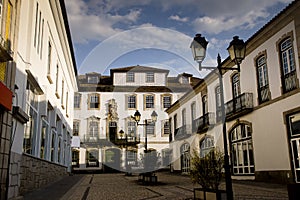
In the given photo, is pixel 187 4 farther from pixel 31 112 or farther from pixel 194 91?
pixel 194 91

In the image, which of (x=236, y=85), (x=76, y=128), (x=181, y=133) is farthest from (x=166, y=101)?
(x=236, y=85)

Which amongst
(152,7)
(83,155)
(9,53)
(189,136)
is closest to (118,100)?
(83,155)

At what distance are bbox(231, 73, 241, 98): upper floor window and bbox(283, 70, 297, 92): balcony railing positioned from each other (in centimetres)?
439

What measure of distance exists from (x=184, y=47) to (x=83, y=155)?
2583 cm

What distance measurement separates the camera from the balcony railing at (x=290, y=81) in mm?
12137

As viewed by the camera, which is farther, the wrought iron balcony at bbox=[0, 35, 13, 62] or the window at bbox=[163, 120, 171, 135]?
the window at bbox=[163, 120, 171, 135]

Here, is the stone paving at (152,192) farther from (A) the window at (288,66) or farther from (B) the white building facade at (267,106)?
(A) the window at (288,66)

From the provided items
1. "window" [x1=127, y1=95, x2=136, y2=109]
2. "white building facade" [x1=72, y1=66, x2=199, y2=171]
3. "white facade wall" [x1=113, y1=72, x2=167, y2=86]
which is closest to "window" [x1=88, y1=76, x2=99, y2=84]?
"white building facade" [x1=72, y1=66, x2=199, y2=171]

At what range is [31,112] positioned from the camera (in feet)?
30.5

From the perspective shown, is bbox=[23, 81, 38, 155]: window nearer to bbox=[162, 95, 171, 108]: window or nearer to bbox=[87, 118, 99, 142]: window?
bbox=[87, 118, 99, 142]: window

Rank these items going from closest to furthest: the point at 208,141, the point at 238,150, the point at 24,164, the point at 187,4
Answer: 1. the point at 24,164
2. the point at 187,4
3. the point at 238,150
4. the point at 208,141

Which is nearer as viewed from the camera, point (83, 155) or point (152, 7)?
point (152, 7)

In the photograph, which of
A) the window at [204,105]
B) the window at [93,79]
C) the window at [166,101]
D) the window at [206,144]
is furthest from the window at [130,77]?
the window at [206,144]

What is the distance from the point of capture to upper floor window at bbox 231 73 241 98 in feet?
56.6
